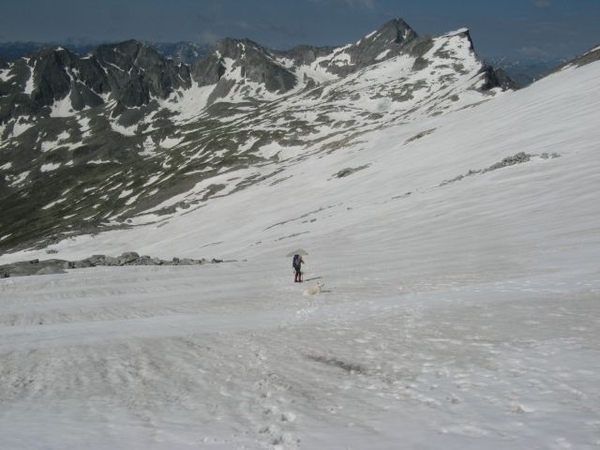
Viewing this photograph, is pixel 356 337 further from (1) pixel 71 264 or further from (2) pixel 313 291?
(1) pixel 71 264

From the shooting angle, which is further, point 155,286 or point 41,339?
point 155,286

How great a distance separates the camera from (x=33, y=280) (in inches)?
1315

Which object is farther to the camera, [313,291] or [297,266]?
[297,266]

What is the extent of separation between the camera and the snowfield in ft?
34.8

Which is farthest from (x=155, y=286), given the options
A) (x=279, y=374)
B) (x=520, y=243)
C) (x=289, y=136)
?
(x=289, y=136)

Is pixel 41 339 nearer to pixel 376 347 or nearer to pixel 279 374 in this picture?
pixel 279 374

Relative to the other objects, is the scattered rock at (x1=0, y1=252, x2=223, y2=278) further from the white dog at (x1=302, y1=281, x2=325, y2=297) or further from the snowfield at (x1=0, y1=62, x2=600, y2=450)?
the white dog at (x1=302, y1=281, x2=325, y2=297)

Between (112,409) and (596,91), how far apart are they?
63.7 meters

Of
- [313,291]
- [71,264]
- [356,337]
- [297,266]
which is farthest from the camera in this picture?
[71,264]

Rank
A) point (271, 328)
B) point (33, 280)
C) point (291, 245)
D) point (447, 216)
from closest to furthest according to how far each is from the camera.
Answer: point (271, 328) → point (33, 280) → point (447, 216) → point (291, 245)

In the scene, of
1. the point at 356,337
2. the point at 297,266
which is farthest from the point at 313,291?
the point at 356,337

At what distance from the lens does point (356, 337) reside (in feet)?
55.4

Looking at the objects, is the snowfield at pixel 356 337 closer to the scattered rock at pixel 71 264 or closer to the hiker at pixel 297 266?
the hiker at pixel 297 266

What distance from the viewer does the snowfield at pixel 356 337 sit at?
1062 centimetres
